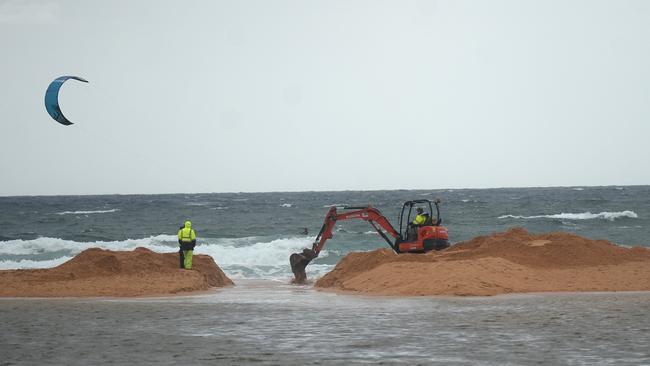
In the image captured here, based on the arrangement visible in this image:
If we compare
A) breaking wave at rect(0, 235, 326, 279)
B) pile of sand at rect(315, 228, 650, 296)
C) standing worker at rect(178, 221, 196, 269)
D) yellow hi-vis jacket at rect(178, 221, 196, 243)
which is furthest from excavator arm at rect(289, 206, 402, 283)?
breaking wave at rect(0, 235, 326, 279)

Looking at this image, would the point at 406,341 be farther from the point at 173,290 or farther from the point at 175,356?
the point at 173,290

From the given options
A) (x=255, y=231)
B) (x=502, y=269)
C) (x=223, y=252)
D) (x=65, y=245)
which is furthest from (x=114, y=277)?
(x=255, y=231)

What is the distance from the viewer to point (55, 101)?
23016mm

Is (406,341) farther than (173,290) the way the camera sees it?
No

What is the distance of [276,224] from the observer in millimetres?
61281

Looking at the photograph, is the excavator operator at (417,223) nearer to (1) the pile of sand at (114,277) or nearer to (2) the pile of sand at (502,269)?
(2) the pile of sand at (502,269)

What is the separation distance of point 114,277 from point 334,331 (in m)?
10.8

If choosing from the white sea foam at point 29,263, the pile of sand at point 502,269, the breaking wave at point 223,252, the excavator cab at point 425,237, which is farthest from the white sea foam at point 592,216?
the excavator cab at point 425,237

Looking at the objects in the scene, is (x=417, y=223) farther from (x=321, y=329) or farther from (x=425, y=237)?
(x=321, y=329)

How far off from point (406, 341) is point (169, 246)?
35168 mm

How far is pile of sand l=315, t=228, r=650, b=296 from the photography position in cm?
1792

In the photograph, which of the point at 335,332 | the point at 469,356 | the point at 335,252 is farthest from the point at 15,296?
the point at 335,252

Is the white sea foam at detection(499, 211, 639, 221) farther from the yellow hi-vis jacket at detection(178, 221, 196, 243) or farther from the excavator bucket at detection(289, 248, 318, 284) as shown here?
the yellow hi-vis jacket at detection(178, 221, 196, 243)

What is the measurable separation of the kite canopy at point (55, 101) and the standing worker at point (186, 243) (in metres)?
5.03
